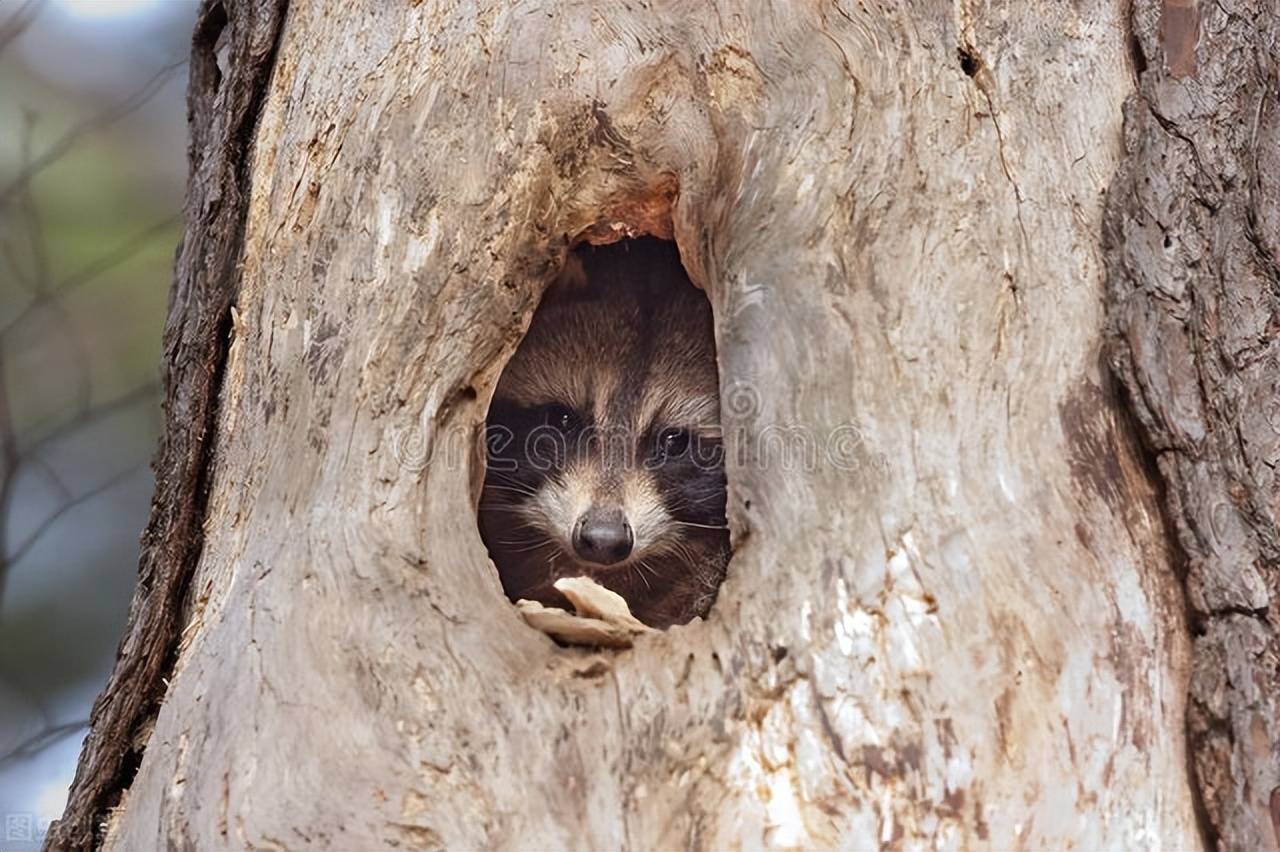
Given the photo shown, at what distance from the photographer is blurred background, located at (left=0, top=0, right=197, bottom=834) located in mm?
3623

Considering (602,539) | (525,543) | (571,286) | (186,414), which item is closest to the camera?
(186,414)

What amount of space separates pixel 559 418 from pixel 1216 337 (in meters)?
1.78

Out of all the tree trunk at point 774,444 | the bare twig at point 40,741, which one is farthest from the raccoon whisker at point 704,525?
the bare twig at point 40,741

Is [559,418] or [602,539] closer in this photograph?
[602,539]

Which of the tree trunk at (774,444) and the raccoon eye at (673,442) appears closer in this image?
the tree trunk at (774,444)

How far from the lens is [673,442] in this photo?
10.7ft

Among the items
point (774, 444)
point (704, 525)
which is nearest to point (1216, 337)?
point (774, 444)

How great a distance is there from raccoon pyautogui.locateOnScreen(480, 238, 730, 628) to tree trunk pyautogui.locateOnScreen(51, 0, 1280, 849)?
994 mm

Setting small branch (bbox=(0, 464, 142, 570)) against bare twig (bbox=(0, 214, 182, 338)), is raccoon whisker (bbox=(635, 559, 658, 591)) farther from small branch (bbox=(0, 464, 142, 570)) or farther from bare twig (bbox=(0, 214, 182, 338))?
bare twig (bbox=(0, 214, 182, 338))

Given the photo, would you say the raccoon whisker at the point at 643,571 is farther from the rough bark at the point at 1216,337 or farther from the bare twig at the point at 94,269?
the bare twig at the point at 94,269

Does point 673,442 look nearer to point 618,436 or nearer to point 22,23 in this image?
point 618,436

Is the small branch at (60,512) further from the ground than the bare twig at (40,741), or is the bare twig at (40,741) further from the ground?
the small branch at (60,512)

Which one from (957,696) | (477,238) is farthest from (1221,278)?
(477,238)

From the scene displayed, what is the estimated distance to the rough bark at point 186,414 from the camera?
2.16 m
